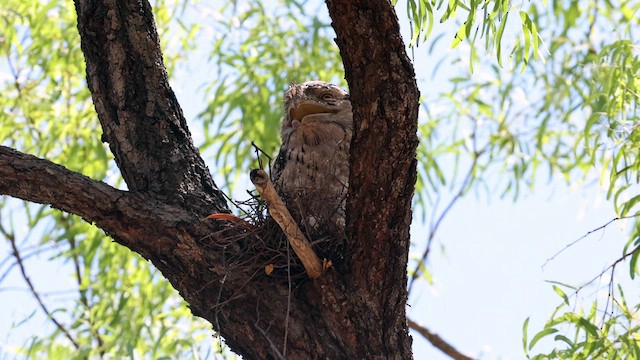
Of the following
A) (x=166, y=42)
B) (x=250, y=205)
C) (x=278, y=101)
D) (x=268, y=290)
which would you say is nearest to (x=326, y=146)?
(x=250, y=205)

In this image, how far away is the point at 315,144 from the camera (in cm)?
287

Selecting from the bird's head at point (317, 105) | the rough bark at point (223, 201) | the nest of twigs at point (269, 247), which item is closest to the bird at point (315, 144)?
the bird's head at point (317, 105)

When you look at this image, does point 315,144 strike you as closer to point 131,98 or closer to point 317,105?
point 317,105

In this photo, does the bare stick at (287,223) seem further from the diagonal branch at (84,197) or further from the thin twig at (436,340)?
the thin twig at (436,340)

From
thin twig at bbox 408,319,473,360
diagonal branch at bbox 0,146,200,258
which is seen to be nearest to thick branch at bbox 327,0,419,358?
diagonal branch at bbox 0,146,200,258

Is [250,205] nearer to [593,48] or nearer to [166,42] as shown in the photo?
[166,42]

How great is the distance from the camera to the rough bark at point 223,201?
202cm

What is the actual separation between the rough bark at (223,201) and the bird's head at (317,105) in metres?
0.54

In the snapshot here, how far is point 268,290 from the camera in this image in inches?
91.1

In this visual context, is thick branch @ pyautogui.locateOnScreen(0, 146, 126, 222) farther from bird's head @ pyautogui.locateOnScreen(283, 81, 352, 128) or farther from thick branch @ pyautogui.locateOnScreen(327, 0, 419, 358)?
bird's head @ pyautogui.locateOnScreen(283, 81, 352, 128)

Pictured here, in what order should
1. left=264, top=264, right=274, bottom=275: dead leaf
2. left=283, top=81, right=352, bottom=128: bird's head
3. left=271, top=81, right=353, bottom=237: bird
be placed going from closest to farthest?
left=264, top=264, right=274, bottom=275: dead leaf, left=271, top=81, right=353, bottom=237: bird, left=283, top=81, right=352, bottom=128: bird's head

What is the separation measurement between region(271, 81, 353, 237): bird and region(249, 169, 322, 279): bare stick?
32 cm

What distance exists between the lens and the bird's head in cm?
293

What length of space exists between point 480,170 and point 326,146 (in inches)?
79.1
